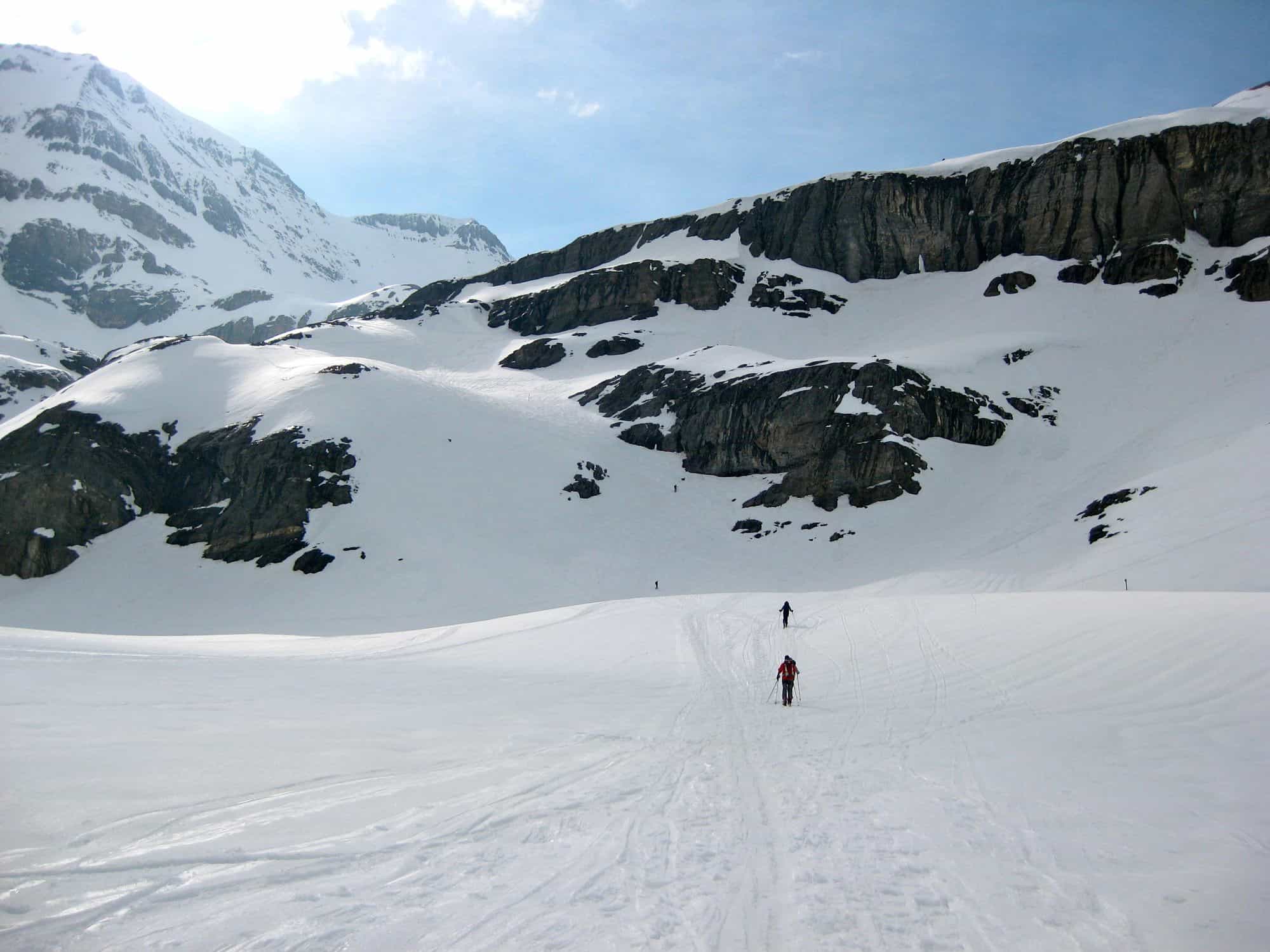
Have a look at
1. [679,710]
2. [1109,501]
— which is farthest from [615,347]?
[679,710]

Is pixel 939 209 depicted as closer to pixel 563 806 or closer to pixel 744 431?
pixel 744 431

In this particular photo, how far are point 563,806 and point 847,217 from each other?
86.0 meters

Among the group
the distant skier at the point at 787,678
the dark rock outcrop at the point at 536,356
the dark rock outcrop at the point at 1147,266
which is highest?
the dark rock outcrop at the point at 1147,266

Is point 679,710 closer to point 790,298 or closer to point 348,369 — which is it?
point 348,369

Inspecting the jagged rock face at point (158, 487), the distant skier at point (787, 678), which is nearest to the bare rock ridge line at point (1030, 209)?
the jagged rock face at point (158, 487)

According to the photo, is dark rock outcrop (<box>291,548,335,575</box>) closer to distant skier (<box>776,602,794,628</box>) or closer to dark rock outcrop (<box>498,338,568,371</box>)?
distant skier (<box>776,602,794,628</box>)

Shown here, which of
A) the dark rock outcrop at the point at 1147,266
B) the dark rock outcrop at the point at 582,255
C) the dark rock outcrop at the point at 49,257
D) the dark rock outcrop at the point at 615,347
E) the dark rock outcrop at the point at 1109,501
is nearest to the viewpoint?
the dark rock outcrop at the point at 1109,501

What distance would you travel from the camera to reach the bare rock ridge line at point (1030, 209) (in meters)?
63.5

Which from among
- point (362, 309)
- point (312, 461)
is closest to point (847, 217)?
point (312, 461)

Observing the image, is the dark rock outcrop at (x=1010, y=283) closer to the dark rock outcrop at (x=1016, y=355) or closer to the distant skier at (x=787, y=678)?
the dark rock outcrop at (x=1016, y=355)

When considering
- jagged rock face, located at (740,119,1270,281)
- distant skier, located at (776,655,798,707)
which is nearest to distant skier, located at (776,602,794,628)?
distant skier, located at (776,655,798,707)

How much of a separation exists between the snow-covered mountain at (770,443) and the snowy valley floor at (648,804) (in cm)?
1747

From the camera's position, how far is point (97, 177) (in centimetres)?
19112

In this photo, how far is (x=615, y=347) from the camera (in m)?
76.4
